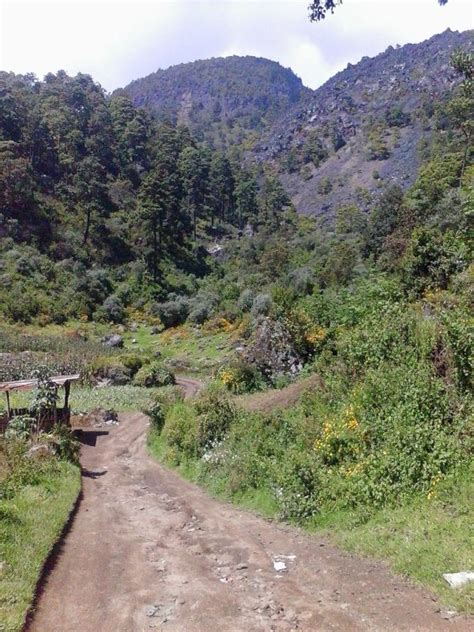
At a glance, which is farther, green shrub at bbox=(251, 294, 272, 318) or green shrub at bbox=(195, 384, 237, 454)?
Answer: green shrub at bbox=(251, 294, 272, 318)

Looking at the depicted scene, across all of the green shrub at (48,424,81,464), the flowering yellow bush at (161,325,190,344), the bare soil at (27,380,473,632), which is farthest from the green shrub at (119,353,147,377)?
the bare soil at (27,380,473,632)

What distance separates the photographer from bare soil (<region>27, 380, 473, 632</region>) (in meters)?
6.67

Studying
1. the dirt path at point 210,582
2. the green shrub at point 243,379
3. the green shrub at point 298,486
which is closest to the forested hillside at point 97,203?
the green shrub at point 243,379

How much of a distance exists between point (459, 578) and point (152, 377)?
98.7 feet

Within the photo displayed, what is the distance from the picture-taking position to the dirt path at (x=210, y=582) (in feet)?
21.9

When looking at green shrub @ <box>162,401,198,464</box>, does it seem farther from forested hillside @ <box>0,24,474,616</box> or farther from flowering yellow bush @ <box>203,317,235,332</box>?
flowering yellow bush @ <box>203,317,235,332</box>

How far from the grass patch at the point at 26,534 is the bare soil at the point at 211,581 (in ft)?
0.88

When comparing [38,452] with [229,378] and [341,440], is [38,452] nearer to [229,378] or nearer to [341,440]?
[341,440]

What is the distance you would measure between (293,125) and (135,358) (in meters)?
123

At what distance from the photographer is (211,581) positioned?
8.04m

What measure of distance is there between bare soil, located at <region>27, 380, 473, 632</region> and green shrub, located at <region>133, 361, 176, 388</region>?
23.4 m

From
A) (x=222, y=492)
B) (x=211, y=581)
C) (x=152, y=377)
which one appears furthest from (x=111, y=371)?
(x=211, y=581)

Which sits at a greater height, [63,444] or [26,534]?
A: [26,534]

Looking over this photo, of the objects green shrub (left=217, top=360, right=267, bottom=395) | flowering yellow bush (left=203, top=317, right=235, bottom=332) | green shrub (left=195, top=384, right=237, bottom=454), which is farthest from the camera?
flowering yellow bush (left=203, top=317, right=235, bottom=332)
